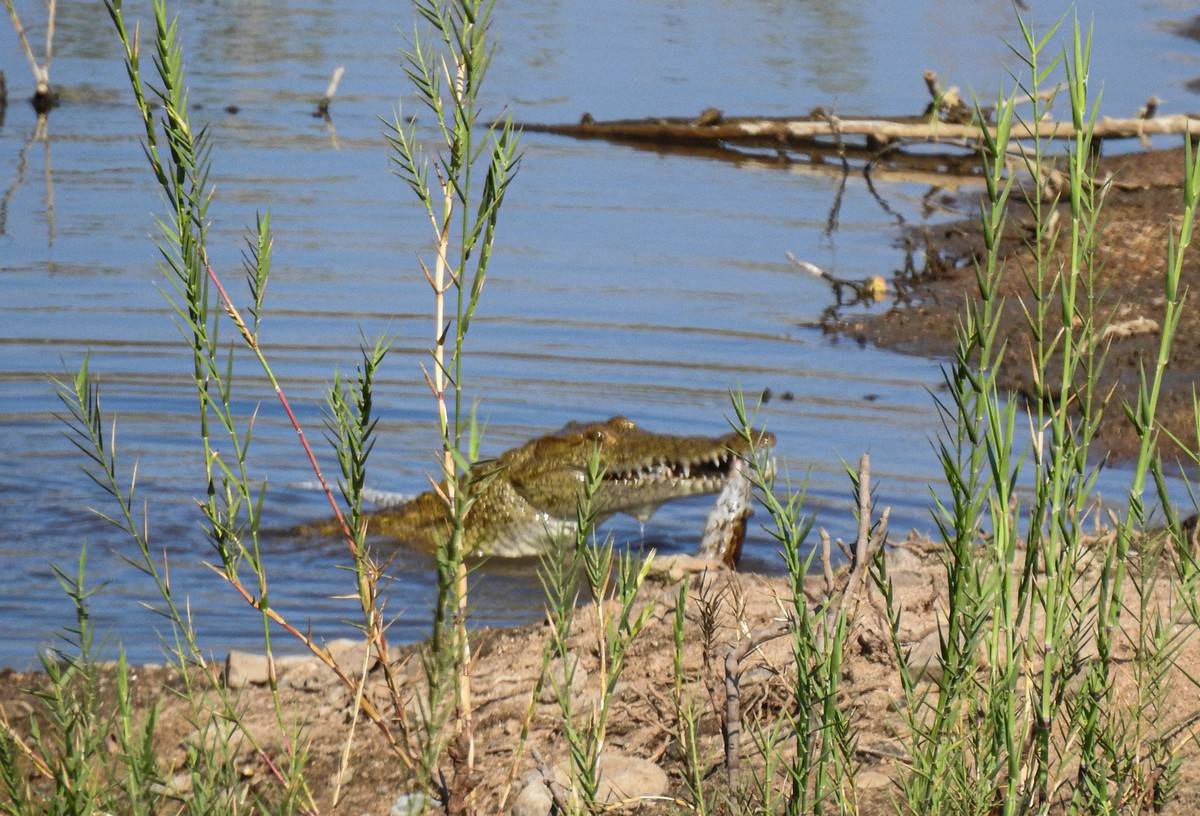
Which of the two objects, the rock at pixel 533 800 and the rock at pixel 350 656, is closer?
the rock at pixel 533 800

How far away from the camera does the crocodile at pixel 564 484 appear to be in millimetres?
7449

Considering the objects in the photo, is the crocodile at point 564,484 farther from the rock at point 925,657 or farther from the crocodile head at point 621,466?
the rock at point 925,657

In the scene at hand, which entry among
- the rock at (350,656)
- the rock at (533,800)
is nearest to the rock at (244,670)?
the rock at (350,656)

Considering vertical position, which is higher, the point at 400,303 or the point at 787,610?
the point at 787,610

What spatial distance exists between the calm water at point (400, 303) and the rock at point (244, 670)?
3.77 feet

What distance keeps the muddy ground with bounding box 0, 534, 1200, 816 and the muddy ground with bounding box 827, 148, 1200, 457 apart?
13.9 ft

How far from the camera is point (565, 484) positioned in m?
7.44

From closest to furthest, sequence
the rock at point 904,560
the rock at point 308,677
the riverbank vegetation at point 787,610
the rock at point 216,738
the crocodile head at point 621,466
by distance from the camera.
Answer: the riverbank vegetation at point 787,610
the rock at point 216,738
the rock at point 308,677
the rock at point 904,560
the crocodile head at point 621,466

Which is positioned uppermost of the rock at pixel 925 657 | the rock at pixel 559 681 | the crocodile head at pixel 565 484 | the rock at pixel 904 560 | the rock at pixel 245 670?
the rock at pixel 925 657

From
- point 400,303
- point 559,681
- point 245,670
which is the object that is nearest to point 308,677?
point 245,670

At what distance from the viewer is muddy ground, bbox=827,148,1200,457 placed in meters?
9.27

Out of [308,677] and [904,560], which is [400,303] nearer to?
[904,560]

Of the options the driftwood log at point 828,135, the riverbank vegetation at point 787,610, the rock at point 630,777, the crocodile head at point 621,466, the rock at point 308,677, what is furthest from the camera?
the driftwood log at point 828,135

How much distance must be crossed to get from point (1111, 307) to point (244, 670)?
554 cm
